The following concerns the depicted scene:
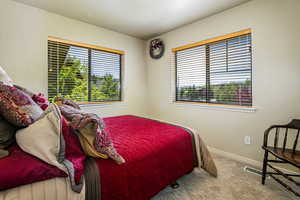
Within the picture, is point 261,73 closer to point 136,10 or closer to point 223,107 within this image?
point 223,107

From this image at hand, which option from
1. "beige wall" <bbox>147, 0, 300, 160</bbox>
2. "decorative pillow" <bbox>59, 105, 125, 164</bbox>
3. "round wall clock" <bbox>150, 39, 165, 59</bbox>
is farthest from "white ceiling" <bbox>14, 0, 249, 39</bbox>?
"decorative pillow" <bbox>59, 105, 125, 164</bbox>

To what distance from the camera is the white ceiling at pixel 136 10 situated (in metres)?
2.25

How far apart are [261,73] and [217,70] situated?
0.69 metres

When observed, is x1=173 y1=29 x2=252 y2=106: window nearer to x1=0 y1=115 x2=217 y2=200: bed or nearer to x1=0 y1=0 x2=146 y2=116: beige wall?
x1=0 y1=115 x2=217 y2=200: bed

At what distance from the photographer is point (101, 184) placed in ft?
3.23

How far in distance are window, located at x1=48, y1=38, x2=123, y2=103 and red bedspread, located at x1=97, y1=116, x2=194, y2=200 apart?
151cm

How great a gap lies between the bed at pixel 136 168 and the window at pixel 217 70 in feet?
4.01

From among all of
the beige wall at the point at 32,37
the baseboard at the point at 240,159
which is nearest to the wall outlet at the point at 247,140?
the baseboard at the point at 240,159

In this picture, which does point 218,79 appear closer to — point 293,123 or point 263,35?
point 263,35

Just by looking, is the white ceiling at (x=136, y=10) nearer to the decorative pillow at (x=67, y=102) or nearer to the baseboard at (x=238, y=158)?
the decorative pillow at (x=67, y=102)

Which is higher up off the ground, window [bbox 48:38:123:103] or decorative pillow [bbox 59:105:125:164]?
window [bbox 48:38:123:103]

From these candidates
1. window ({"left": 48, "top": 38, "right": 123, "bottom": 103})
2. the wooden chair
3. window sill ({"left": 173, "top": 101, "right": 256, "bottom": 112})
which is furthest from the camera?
window ({"left": 48, "top": 38, "right": 123, "bottom": 103})

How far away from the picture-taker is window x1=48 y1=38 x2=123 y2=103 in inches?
103

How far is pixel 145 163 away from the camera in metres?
1.25
